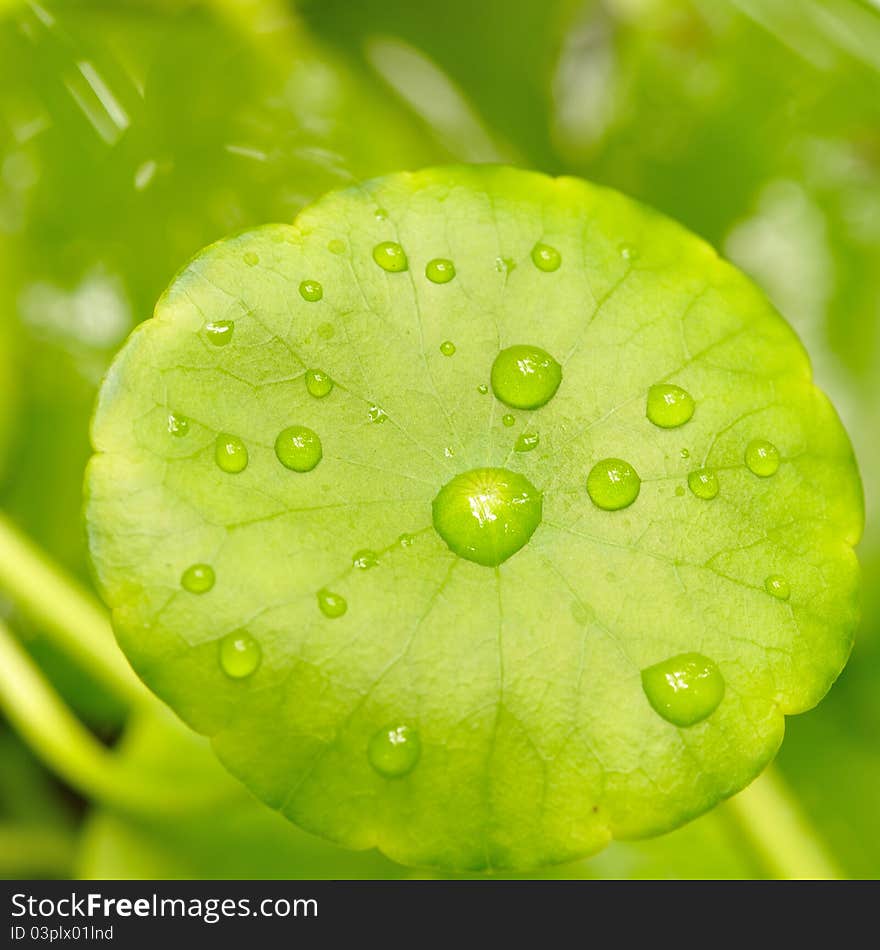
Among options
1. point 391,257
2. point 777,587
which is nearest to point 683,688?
point 777,587

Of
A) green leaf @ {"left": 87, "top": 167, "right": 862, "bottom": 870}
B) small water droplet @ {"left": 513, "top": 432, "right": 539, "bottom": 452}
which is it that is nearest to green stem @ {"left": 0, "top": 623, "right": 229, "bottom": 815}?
green leaf @ {"left": 87, "top": 167, "right": 862, "bottom": 870}

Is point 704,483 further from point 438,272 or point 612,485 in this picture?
point 438,272

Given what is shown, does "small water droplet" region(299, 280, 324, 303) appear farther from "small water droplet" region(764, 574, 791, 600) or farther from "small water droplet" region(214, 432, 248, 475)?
"small water droplet" region(764, 574, 791, 600)

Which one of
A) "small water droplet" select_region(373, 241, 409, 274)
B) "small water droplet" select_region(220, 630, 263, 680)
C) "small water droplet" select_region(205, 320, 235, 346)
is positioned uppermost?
"small water droplet" select_region(373, 241, 409, 274)
